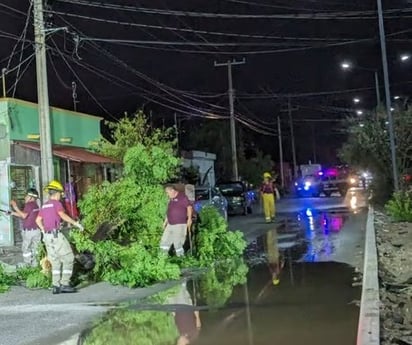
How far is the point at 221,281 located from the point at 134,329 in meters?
3.75

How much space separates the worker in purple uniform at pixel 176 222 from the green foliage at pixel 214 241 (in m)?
0.77

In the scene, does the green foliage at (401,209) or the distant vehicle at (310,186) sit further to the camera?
the distant vehicle at (310,186)

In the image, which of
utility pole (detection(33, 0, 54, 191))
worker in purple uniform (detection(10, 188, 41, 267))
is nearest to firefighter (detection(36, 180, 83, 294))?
worker in purple uniform (detection(10, 188, 41, 267))

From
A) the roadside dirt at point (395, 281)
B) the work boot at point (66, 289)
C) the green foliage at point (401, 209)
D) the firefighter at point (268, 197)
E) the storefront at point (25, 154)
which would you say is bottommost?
the roadside dirt at point (395, 281)

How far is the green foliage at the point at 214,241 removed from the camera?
49.2 ft

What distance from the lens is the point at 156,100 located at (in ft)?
191

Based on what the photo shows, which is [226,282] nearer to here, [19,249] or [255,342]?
[255,342]

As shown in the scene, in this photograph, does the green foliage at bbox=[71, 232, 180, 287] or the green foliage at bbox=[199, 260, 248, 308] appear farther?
the green foliage at bbox=[71, 232, 180, 287]

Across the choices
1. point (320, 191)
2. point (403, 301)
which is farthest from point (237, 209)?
point (320, 191)

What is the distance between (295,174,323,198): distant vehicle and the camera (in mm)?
61125

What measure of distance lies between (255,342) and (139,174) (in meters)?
7.76

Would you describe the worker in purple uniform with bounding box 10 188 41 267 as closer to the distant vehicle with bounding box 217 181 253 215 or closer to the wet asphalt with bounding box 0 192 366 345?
the wet asphalt with bounding box 0 192 366 345

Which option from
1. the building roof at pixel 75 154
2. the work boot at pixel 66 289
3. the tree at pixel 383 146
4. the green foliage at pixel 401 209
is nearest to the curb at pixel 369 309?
the work boot at pixel 66 289

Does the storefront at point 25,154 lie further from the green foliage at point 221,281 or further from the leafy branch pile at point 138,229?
the green foliage at point 221,281
